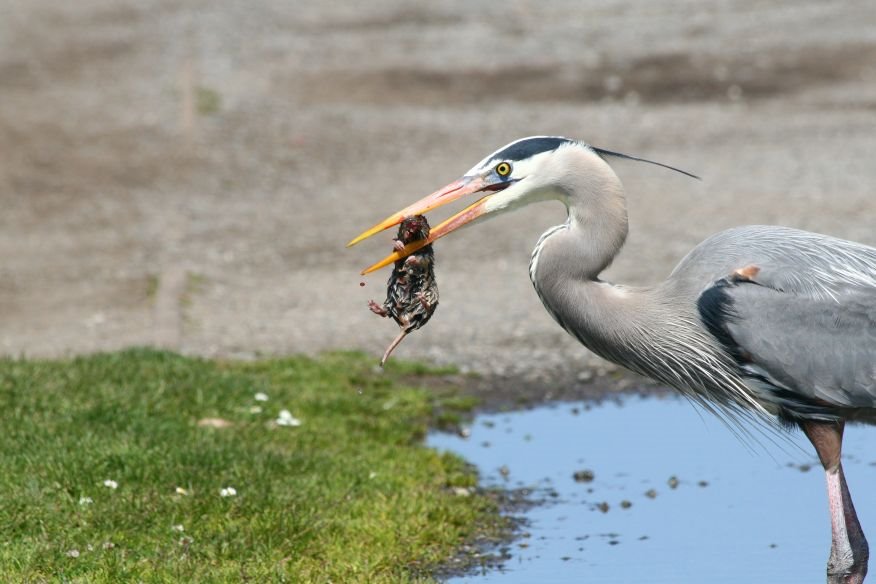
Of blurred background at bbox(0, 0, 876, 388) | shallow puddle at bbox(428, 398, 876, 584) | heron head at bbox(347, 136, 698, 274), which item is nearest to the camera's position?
heron head at bbox(347, 136, 698, 274)

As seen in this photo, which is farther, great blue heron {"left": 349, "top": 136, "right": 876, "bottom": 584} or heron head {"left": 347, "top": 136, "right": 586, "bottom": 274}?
heron head {"left": 347, "top": 136, "right": 586, "bottom": 274}

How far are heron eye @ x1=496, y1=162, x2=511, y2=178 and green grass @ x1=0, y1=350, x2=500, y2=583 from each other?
1792 millimetres

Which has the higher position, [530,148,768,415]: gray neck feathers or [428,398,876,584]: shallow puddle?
[530,148,768,415]: gray neck feathers

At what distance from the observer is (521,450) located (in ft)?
28.7

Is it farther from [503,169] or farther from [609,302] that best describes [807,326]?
[503,169]

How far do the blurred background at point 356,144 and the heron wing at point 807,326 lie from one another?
3526mm

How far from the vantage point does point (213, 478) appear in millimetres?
7453

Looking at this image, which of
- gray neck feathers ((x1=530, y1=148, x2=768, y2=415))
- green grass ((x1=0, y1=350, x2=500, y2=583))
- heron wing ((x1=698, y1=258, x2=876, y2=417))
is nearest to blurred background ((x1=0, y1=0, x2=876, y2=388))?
green grass ((x1=0, y1=350, x2=500, y2=583))

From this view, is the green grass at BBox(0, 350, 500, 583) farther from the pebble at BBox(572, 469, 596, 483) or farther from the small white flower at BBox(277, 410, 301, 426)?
the pebble at BBox(572, 469, 596, 483)

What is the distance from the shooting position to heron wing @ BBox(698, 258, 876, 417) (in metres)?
6.48

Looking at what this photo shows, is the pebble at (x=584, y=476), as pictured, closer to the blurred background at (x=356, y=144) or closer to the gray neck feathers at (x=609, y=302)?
the gray neck feathers at (x=609, y=302)

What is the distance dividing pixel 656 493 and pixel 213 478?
231 cm

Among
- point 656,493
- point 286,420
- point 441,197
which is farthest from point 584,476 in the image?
point 441,197

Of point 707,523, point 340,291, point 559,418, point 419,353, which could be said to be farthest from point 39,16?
point 707,523
